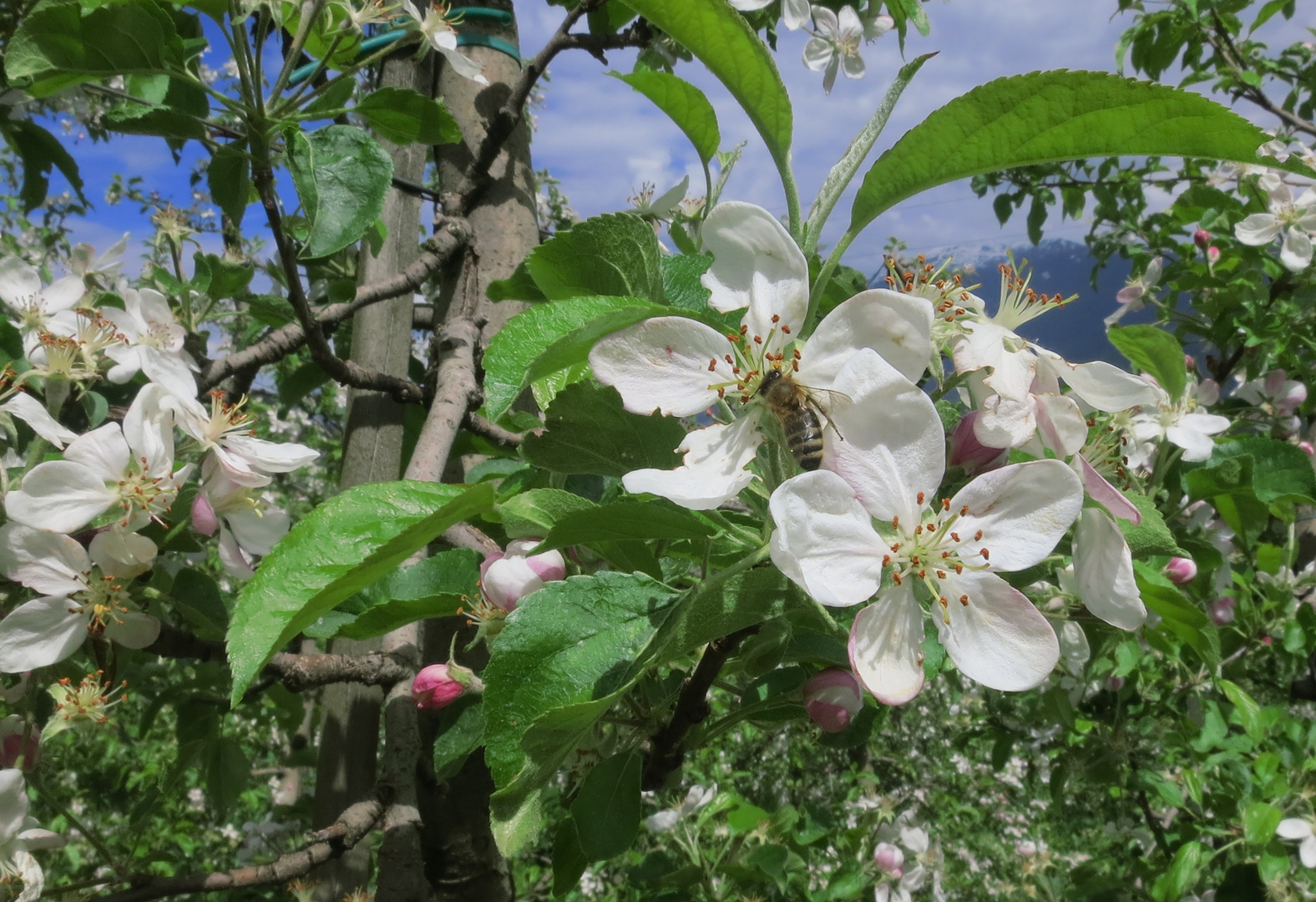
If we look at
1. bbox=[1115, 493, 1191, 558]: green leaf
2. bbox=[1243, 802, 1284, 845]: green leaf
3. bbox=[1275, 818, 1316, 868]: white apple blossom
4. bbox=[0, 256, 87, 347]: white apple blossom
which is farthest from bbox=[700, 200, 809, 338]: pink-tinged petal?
bbox=[1275, 818, 1316, 868]: white apple blossom

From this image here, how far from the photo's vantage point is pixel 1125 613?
63cm

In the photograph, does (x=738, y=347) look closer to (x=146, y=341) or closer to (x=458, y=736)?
Answer: (x=458, y=736)

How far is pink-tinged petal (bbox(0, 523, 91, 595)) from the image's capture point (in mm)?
966

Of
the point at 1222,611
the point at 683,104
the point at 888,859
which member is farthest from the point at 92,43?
the point at 1222,611

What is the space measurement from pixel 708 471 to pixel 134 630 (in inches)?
32.4

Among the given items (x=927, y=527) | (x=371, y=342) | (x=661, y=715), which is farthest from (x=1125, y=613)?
(x=371, y=342)

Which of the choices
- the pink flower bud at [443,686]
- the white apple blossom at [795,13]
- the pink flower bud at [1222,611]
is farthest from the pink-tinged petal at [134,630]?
the pink flower bud at [1222,611]

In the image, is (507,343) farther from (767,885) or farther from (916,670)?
(767,885)

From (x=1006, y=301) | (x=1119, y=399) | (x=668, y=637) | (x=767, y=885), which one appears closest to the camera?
(x=668, y=637)

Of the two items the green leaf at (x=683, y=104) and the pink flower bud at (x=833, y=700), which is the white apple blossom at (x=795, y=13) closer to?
the green leaf at (x=683, y=104)

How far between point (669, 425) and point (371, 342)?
53.8 inches

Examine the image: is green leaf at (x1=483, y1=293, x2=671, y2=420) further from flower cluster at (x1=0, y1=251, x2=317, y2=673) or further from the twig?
flower cluster at (x1=0, y1=251, x2=317, y2=673)

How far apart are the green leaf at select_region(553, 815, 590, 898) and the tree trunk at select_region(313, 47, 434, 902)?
2.37 ft

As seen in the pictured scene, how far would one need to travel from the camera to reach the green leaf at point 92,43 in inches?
44.1
